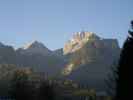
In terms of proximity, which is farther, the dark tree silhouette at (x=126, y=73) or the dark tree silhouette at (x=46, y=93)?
the dark tree silhouette at (x=46, y=93)

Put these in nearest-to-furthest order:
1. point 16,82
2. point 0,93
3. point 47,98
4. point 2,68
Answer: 1. point 47,98
2. point 16,82
3. point 0,93
4. point 2,68

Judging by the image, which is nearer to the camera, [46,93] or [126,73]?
[126,73]

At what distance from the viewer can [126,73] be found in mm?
33125

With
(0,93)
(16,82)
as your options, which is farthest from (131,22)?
(0,93)

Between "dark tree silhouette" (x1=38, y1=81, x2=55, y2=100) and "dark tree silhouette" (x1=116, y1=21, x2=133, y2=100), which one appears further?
"dark tree silhouette" (x1=38, y1=81, x2=55, y2=100)

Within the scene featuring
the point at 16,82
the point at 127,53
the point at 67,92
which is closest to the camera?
the point at 127,53

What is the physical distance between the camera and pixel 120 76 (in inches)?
1341

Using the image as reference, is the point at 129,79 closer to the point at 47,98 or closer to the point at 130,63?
the point at 130,63

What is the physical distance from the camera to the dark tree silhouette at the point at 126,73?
107 feet

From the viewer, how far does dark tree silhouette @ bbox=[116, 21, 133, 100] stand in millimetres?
32531

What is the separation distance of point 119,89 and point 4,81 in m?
92.1

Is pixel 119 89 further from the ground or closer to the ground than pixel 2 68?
closer to the ground

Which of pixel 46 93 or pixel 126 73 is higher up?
pixel 126 73

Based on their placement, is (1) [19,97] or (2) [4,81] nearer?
(1) [19,97]
